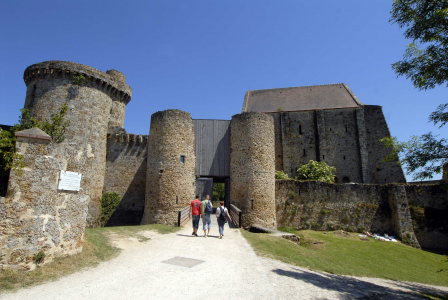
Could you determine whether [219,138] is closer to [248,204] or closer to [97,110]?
[248,204]

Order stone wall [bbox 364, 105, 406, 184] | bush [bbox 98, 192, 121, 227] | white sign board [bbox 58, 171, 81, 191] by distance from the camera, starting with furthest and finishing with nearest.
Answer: stone wall [bbox 364, 105, 406, 184] < bush [bbox 98, 192, 121, 227] < white sign board [bbox 58, 171, 81, 191]

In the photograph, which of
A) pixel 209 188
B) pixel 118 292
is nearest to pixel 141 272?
pixel 118 292

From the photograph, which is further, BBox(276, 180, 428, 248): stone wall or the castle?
BBox(276, 180, 428, 248): stone wall

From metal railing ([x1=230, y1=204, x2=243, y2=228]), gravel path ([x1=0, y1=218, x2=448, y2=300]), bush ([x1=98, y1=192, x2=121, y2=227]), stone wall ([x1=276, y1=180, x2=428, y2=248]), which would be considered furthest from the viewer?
stone wall ([x1=276, y1=180, x2=428, y2=248])

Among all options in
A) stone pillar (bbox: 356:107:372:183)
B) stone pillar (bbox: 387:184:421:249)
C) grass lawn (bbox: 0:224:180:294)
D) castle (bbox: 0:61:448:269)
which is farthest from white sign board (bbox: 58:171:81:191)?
stone pillar (bbox: 356:107:372:183)

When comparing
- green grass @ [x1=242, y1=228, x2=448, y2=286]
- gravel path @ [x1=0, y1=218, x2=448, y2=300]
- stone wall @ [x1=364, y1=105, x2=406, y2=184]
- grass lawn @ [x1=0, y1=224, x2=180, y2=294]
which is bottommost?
green grass @ [x1=242, y1=228, x2=448, y2=286]

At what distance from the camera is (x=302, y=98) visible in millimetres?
30188

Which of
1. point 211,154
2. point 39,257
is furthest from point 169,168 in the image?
point 39,257

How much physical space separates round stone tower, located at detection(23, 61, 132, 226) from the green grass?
33.9ft

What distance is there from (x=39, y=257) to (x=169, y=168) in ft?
31.6

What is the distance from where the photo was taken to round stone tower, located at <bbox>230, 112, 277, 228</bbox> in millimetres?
15188

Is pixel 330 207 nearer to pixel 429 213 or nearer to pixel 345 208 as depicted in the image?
pixel 345 208

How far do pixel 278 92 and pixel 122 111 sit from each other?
19.1 meters

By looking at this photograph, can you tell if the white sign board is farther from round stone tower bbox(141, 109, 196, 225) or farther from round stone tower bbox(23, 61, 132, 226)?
round stone tower bbox(23, 61, 132, 226)
